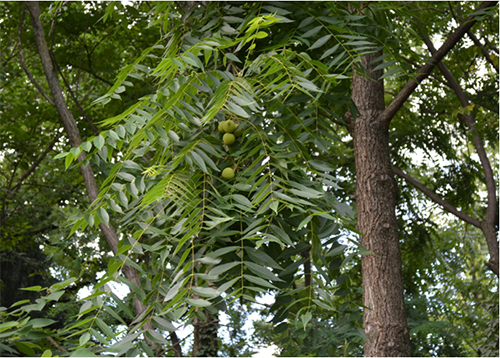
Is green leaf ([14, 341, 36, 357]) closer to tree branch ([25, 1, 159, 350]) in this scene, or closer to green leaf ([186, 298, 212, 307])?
green leaf ([186, 298, 212, 307])

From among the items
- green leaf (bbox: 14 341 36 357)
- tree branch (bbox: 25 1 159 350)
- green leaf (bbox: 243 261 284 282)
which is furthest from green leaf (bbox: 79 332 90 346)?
tree branch (bbox: 25 1 159 350)

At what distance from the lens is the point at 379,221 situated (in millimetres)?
2811

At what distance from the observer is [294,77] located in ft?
4.23

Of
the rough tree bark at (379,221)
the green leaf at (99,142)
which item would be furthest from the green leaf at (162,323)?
the rough tree bark at (379,221)

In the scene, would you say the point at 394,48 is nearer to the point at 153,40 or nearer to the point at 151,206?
the point at 151,206

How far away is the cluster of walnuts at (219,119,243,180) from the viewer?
1.39 meters

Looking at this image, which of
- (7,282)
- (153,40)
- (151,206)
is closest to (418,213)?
(153,40)

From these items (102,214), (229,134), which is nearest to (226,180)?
(229,134)

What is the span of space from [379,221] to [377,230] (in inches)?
2.2

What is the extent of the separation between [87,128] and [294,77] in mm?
4170

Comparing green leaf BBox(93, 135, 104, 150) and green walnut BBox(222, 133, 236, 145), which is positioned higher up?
green walnut BBox(222, 133, 236, 145)

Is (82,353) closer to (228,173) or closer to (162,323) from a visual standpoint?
(162,323)

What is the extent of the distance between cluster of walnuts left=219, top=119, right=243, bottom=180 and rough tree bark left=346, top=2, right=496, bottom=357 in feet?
4.55

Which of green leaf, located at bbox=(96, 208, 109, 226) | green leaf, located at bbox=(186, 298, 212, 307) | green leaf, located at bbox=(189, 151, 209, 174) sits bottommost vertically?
green leaf, located at bbox=(186, 298, 212, 307)
